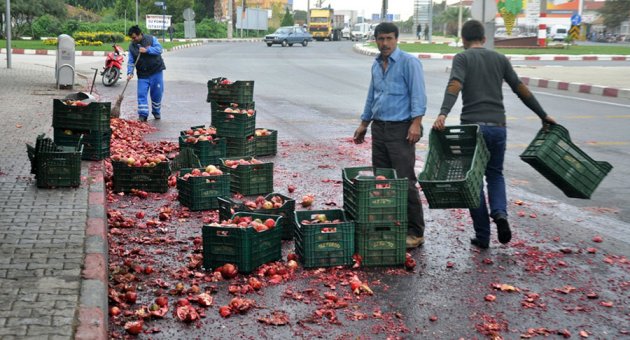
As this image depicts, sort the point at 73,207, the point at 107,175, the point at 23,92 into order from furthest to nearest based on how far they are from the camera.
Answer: the point at 23,92, the point at 107,175, the point at 73,207

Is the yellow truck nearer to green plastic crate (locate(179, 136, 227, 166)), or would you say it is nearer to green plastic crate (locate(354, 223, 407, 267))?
green plastic crate (locate(179, 136, 227, 166))

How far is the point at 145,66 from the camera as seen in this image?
15578 millimetres

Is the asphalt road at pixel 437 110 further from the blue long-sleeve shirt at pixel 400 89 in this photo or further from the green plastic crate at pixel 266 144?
the blue long-sleeve shirt at pixel 400 89

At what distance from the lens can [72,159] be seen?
8.53 meters

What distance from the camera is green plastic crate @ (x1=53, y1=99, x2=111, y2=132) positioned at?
10.0 metres

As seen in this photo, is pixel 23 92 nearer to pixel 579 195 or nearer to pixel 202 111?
pixel 202 111

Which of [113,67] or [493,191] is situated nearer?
[493,191]

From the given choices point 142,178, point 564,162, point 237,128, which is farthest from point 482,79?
point 237,128

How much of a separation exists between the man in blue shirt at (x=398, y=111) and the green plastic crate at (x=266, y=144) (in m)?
4.74

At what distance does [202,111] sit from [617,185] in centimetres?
997

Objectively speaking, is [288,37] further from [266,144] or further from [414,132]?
[414,132]

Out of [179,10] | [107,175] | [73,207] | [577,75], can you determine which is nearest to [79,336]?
[73,207]

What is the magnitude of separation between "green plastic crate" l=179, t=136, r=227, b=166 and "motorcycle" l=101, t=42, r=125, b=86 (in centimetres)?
1353

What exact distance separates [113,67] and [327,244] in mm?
18349
